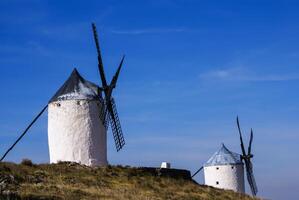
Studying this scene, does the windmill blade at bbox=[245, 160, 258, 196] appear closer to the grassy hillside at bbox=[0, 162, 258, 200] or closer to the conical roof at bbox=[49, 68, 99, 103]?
the grassy hillside at bbox=[0, 162, 258, 200]

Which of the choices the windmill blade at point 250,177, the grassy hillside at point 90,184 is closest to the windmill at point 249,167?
the windmill blade at point 250,177

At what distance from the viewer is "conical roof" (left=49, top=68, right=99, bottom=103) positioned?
33062mm

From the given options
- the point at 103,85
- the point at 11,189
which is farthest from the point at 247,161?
the point at 11,189

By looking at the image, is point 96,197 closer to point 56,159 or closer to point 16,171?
point 16,171

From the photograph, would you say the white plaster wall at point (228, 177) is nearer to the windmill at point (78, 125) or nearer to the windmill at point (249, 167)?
the windmill at point (249, 167)

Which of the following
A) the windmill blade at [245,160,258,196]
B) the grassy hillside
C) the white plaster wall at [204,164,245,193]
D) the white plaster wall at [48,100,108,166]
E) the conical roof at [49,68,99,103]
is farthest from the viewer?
the windmill blade at [245,160,258,196]

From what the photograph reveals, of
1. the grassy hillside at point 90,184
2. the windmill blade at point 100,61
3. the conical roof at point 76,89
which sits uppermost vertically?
the windmill blade at point 100,61

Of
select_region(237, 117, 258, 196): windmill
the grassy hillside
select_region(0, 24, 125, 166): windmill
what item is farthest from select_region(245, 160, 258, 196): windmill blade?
select_region(0, 24, 125, 166): windmill

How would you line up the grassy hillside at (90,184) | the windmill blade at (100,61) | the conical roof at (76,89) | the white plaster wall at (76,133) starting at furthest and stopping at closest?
the windmill blade at (100,61)
the conical roof at (76,89)
the white plaster wall at (76,133)
the grassy hillside at (90,184)

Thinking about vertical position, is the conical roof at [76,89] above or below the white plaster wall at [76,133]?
above

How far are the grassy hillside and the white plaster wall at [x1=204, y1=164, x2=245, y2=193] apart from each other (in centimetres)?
1085

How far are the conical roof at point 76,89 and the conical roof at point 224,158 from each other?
16755mm

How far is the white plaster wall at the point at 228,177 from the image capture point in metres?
46.2

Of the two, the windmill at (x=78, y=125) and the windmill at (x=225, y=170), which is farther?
the windmill at (x=225, y=170)
